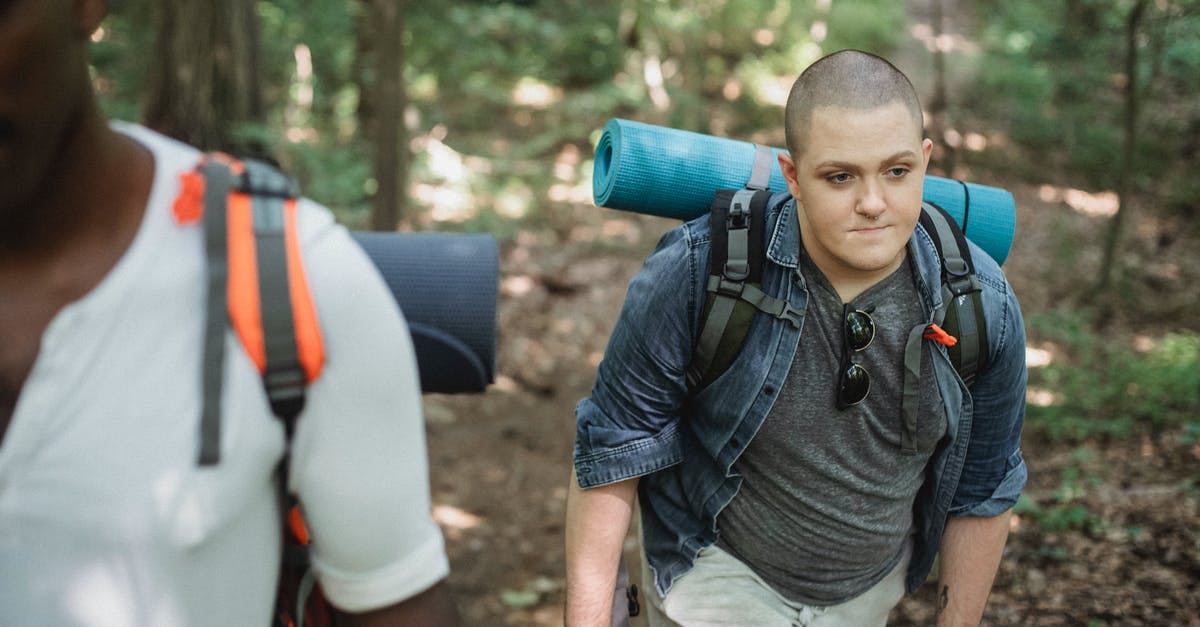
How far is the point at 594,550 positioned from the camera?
8.29 ft

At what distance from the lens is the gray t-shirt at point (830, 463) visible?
7.95 feet

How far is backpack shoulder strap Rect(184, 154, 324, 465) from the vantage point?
120 centimetres

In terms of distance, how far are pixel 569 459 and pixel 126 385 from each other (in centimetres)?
581

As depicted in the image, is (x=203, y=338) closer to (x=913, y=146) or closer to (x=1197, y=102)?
(x=913, y=146)

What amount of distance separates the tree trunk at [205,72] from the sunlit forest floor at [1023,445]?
246cm

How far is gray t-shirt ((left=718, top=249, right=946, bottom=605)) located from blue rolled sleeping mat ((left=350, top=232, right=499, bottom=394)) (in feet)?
3.61

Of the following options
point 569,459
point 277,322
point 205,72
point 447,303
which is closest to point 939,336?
point 447,303

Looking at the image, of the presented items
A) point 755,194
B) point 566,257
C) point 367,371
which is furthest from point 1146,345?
point 367,371

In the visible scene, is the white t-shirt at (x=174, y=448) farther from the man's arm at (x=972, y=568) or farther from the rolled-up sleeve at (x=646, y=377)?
the man's arm at (x=972, y=568)

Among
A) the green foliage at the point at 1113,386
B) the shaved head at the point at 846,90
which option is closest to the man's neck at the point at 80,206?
the shaved head at the point at 846,90

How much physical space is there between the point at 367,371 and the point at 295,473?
0.60 ft

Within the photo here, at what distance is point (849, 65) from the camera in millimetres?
2385

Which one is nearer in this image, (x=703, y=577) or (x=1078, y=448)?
(x=703, y=577)

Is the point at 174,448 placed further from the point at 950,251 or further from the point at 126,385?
the point at 950,251
